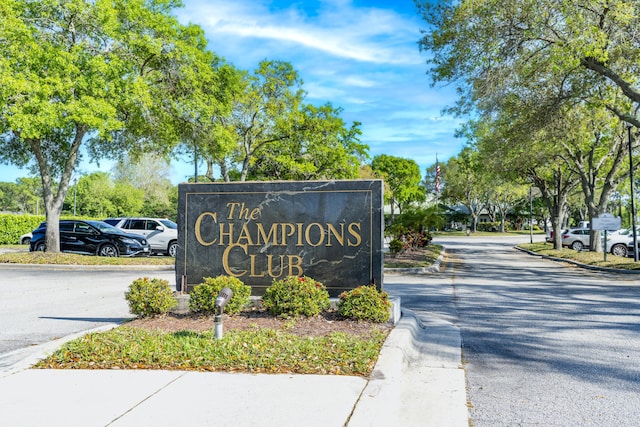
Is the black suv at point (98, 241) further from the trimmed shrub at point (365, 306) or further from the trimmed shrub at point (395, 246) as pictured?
the trimmed shrub at point (365, 306)

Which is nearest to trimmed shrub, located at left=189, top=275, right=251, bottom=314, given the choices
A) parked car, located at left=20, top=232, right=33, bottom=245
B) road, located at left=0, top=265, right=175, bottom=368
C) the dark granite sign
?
the dark granite sign

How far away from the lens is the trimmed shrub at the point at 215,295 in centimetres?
756

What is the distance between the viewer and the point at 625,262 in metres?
19.2

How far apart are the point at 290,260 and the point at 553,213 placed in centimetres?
2807

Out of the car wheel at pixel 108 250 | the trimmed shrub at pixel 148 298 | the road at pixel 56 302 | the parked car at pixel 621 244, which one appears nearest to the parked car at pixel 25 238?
the car wheel at pixel 108 250

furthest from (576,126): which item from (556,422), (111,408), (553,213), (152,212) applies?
(152,212)

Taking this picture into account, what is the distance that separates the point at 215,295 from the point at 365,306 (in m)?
2.14

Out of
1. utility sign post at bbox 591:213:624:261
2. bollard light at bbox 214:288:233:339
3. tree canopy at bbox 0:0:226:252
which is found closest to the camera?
bollard light at bbox 214:288:233:339

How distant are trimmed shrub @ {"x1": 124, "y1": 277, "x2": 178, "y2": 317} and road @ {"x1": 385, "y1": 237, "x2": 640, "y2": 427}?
4.25 metres

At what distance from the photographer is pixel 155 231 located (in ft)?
77.0

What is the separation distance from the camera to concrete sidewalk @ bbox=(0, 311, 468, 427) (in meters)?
4.02

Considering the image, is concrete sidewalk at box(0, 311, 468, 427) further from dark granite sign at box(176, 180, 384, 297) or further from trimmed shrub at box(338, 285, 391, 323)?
dark granite sign at box(176, 180, 384, 297)

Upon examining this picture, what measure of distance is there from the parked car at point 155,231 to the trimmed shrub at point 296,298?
53.1 feet

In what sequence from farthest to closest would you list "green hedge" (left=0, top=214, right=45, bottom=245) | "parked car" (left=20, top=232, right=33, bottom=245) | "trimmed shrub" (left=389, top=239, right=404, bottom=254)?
"green hedge" (left=0, top=214, right=45, bottom=245), "parked car" (left=20, top=232, right=33, bottom=245), "trimmed shrub" (left=389, top=239, right=404, bottom=254)
